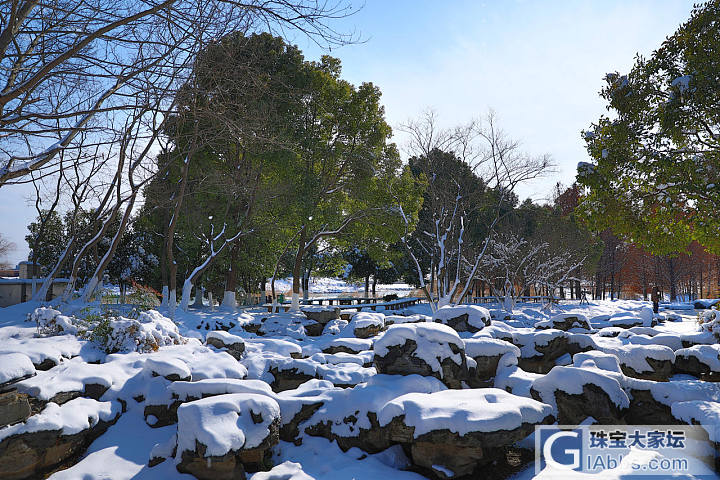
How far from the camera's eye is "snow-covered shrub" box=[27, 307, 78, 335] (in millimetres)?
9664

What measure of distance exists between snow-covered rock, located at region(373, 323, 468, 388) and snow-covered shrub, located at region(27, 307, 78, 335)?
7.11 m

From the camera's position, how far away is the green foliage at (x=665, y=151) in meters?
9.18

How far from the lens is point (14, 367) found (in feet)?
21.7

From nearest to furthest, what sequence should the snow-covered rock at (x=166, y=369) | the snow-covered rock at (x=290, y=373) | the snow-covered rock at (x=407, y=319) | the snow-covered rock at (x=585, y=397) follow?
the snow-covered rock at (x=585, y=397) → the snow-covered rock at (x=166, y=369) → the snow-covered rock at (x=290, y=373) → the snow-covered rock at (x=407, y=319)

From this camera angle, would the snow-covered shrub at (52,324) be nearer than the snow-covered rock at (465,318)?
Yes

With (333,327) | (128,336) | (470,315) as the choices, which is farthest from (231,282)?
(470,315)

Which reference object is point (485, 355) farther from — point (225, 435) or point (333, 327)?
point (333, 327)

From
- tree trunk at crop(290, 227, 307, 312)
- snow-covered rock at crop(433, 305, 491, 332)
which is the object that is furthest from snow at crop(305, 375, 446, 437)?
tree trunk at crop(290, 227, 307, 312)

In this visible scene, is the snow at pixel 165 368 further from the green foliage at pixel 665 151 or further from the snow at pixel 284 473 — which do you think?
the green foliage at pixel 665 151

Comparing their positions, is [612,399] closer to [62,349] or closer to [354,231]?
[62,349]

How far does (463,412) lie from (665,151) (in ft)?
27.4

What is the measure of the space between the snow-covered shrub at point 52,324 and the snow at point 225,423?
219 inches

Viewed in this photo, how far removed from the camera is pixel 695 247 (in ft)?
135

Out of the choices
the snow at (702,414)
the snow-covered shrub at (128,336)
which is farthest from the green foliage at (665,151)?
the snow-covered shrub at (128,336)
